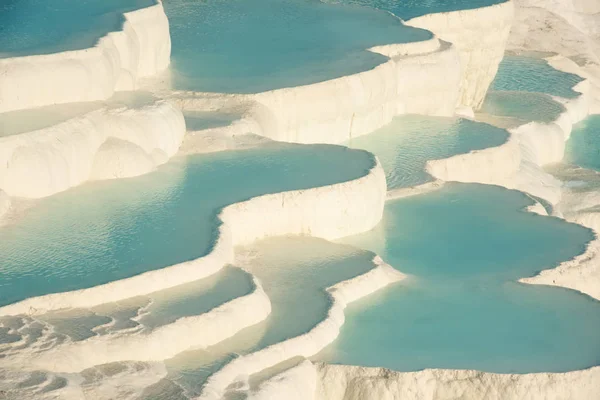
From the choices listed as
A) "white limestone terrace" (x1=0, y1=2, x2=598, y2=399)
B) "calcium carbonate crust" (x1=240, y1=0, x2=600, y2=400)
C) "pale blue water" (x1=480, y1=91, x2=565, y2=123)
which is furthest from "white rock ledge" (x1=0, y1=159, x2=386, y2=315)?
"pale blue water" (x1=480, y1=91, x2=565, y2=123)

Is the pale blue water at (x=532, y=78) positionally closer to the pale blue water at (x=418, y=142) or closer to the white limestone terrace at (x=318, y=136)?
the white limestone terrace at (x=318, y=136)

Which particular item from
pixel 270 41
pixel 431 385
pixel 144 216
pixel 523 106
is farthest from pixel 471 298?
pixel 523 106

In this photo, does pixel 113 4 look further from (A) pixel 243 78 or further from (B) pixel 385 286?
(B) pixel 385 286

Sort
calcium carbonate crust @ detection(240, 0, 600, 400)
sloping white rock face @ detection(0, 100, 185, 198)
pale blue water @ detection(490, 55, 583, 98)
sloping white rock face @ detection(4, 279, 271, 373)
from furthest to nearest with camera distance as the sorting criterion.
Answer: pale blue water @ detection(490, 55, 583, 98) < sloping white rock face @ detection(0, 100, 185, 198) < calcium carbonate crust @ detection(240, 0, 600, 400) < sloping white rock face @ detection(4, 279, 271, 373)

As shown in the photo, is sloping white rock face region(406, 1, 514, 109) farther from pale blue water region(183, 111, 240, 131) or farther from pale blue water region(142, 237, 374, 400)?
pale blue water region(142, 237, 374, 400)

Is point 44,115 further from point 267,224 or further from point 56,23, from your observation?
point 56,23
